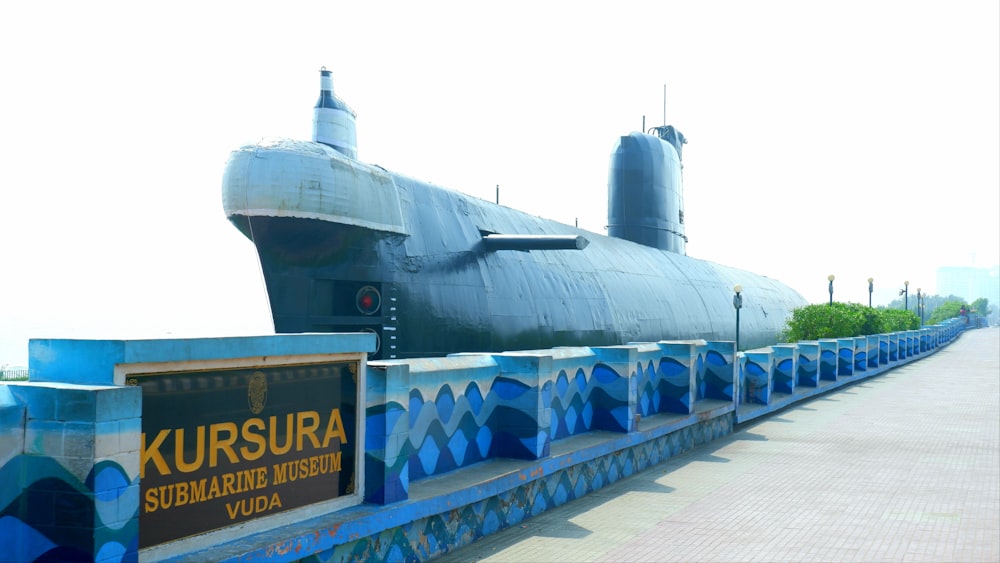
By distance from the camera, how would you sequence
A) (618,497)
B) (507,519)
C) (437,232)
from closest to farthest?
(507,519) < (618,497) < (437,232)

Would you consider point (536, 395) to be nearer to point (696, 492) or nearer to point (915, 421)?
point (696, 492)

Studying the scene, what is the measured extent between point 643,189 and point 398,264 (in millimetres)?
17894

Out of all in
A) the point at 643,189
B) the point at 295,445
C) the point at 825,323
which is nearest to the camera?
the point at 295,445

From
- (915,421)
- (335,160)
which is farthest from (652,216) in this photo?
(335,160)

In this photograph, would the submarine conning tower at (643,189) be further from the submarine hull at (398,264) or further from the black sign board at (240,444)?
the black sign board at (240,444)

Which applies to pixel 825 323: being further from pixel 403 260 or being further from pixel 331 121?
pixel 331 121

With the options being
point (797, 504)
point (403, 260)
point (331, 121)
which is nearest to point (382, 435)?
point (797, 504)

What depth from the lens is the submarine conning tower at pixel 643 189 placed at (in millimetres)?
28844

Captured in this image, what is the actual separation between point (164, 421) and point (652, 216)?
84.6 ft

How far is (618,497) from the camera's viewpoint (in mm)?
10984

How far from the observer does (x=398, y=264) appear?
13.2 metres

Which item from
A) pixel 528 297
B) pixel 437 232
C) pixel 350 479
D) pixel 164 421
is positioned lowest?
pixel 350 479

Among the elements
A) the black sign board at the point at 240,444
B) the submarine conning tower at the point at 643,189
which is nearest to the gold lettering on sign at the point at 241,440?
→ the black sign board at the point at 240,444

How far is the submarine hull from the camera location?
11789 millimetres
